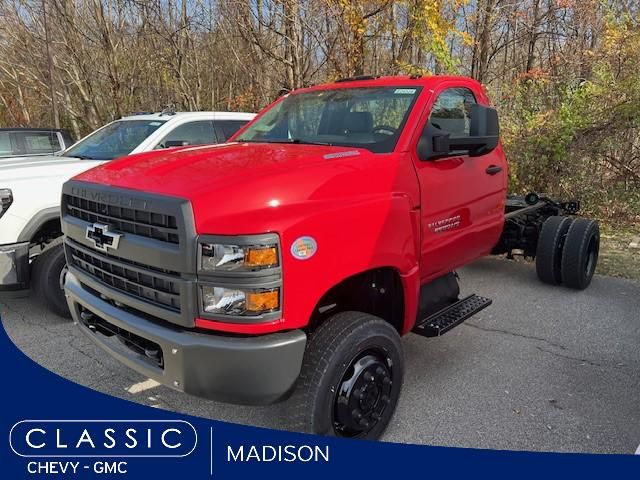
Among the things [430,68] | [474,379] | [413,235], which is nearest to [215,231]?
[413,235]

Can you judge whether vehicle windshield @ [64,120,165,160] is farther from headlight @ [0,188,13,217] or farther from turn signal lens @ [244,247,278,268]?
turn signal lens @ [244,247,278,268]

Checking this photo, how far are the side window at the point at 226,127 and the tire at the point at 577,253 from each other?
13.4 ft

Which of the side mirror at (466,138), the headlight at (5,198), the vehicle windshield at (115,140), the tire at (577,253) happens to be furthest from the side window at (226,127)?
the tire at (577,253)

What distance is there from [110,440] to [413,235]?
202cm

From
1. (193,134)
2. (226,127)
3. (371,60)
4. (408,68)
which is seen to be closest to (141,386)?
(193,134)

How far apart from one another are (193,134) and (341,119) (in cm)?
295

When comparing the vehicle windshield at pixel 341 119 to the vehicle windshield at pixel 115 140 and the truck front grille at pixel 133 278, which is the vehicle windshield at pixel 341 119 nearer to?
the truck front grille at pixel 133 278

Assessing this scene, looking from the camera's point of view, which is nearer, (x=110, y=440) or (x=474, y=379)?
(x=110, y=440)

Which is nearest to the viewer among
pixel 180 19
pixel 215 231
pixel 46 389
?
pixel 215 231

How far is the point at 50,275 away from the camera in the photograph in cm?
464

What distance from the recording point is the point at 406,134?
334 cm

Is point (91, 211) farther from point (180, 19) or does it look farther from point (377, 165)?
point (180, 19)

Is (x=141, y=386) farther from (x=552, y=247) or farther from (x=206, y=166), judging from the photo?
(x=552, y=247)

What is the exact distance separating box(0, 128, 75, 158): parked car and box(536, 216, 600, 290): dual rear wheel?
8084 mm
